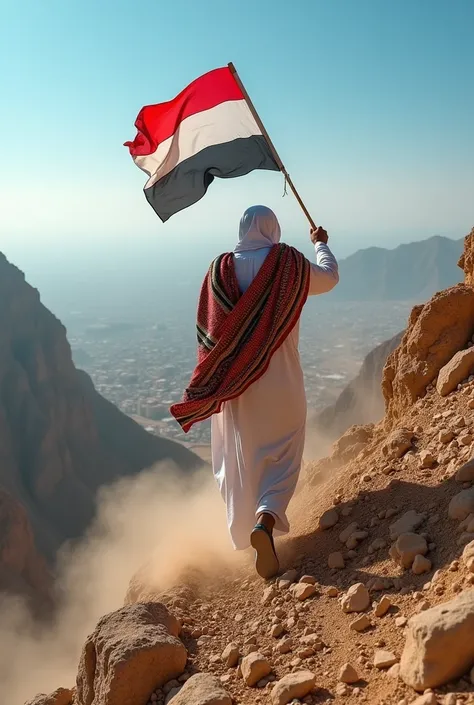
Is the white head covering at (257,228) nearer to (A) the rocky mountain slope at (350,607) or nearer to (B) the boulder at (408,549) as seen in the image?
(A) the rocky mountain slope at (350,607)

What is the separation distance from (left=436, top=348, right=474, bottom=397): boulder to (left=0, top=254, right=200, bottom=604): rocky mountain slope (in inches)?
803

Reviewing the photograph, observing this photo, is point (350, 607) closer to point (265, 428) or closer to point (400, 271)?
point (265, 428)

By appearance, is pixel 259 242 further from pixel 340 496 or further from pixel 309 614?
pixel 309 614

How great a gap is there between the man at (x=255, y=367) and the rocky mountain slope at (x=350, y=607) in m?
0.41

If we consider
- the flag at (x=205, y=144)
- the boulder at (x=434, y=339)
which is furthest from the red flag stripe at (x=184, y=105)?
the boulder at (x=434, y=339)

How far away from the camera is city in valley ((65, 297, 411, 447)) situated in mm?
69688

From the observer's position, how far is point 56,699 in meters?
3.80

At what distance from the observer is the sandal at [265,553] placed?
3760 mm

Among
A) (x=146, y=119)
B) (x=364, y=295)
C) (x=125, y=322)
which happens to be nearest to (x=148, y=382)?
(x=125, y=322)

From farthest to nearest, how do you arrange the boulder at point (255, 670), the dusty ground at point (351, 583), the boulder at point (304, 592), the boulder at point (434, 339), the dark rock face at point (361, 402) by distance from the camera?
the dark rock face at point (361, 402) < the boulder at point (434, 339) < the boulder at point (304, 592) < the boulder at point (255, 670) < the dusty ground at point (351, 583)

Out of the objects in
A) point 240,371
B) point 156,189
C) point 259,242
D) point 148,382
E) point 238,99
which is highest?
point 148,382

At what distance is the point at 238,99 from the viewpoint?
5.41 metres

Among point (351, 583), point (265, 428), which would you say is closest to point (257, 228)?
point (265, 428)

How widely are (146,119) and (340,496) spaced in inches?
138
